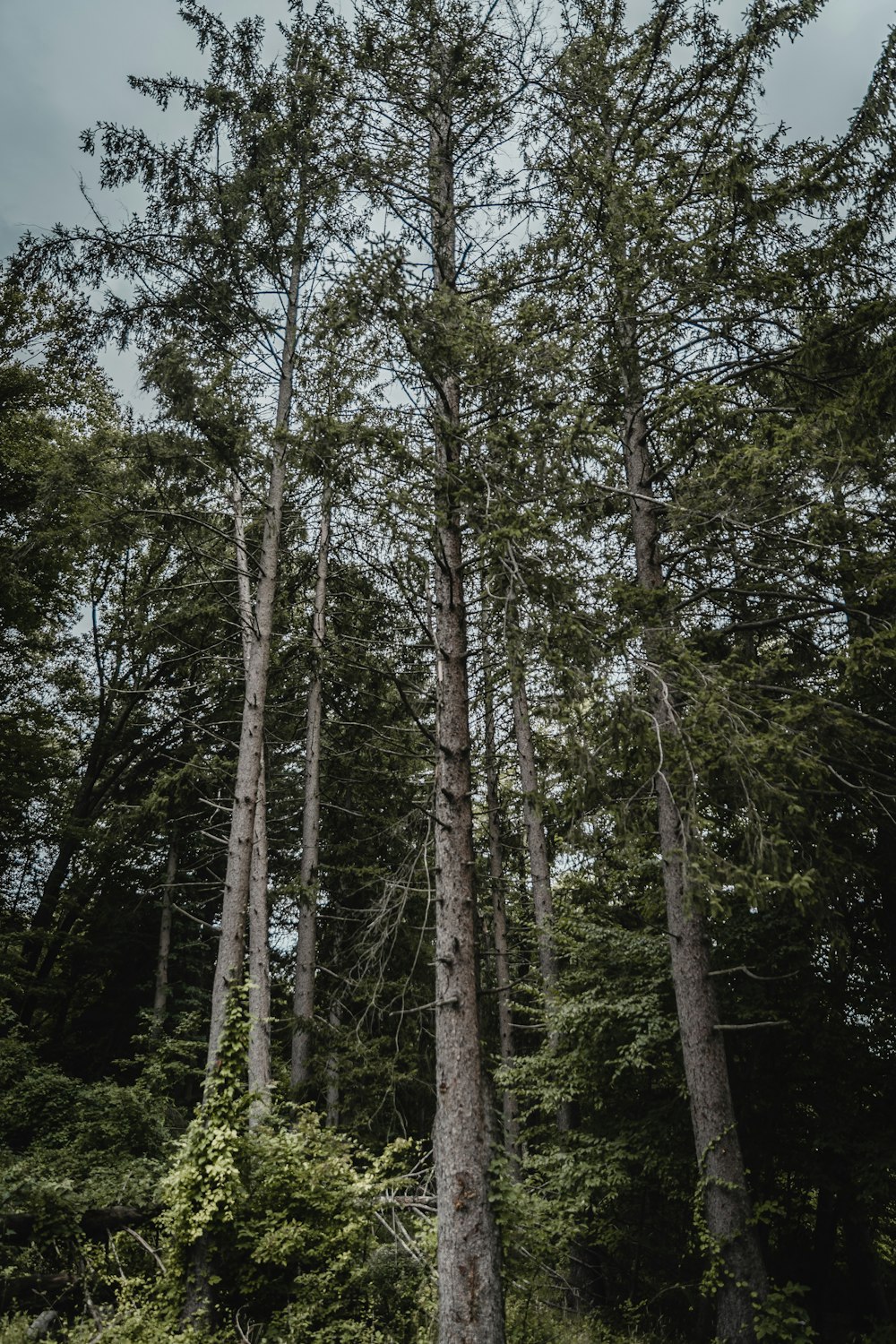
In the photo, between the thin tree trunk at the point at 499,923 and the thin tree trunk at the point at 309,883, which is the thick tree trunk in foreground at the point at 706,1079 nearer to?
the thin tree trunk at the point at 499,923

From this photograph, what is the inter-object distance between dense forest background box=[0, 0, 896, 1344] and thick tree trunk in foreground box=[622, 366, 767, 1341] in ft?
0.12

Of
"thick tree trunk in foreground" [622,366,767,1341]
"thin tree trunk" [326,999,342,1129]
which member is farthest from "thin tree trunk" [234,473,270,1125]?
"thick tree trunk in foreground" [622,366,767,1341]

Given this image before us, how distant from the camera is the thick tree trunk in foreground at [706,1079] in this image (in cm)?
575

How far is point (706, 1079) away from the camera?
6.45 metres

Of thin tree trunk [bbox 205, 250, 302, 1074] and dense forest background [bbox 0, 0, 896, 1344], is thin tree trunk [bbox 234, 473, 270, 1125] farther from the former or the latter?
thin tree trunk [bbox 205, 250, 302, 1074]

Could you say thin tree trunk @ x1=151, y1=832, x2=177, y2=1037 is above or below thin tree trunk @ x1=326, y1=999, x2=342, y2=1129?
above

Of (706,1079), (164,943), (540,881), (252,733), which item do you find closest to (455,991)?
(706,1079)

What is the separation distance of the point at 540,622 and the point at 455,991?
2581 mm

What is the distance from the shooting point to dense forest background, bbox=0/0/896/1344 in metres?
5.48

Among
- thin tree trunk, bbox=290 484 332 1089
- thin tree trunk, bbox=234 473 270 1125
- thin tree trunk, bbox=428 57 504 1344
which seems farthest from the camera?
thin tree trunk, bbox=290 484 332 1089

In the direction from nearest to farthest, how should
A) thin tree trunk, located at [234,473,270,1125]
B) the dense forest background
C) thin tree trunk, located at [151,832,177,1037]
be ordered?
the dense forest background, thin tree trunk, located at [234,473,270,1125], thin tree trunk, located at [151,832,177,1037]

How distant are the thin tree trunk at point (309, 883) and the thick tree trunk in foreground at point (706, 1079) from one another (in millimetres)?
5736

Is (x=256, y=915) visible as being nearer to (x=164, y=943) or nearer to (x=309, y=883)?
(x=309, y=883)

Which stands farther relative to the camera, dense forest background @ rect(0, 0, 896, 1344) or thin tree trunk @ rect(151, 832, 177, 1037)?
thin tree trunk @ rect(151, 832, 177, 1037)
